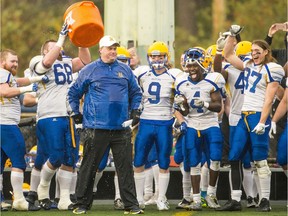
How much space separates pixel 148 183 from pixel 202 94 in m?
1.65

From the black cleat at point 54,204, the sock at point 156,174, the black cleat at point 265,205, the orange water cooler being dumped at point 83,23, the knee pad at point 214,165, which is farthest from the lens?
the sock at point 156,174

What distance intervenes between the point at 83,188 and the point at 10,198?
115 inches

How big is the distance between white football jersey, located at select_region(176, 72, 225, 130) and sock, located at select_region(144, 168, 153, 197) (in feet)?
3.92

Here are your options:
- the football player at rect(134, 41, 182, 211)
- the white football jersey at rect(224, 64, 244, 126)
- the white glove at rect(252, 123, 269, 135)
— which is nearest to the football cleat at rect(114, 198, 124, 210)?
the football player at rect(134, 41, 182, 211)

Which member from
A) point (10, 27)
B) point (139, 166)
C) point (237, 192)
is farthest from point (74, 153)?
point (10, 27)

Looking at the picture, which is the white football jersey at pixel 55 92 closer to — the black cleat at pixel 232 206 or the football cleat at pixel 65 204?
the football cleat at pixel 65 204

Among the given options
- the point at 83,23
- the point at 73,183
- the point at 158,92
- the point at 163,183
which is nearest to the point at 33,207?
the point at 73,183

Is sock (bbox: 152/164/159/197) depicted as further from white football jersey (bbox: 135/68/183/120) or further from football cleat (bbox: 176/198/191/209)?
white football jersey (bbox: 135/68/183/120)

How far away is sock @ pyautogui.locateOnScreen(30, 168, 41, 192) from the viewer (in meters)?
18.8

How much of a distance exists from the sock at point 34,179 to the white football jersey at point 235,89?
2531mm

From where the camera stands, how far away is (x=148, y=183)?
19.5 meters

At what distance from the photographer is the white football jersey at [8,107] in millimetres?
18297

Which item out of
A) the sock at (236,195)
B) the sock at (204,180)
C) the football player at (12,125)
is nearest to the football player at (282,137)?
the sock at (236,195)

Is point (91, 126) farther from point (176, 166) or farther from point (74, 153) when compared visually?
point (176, 166)
